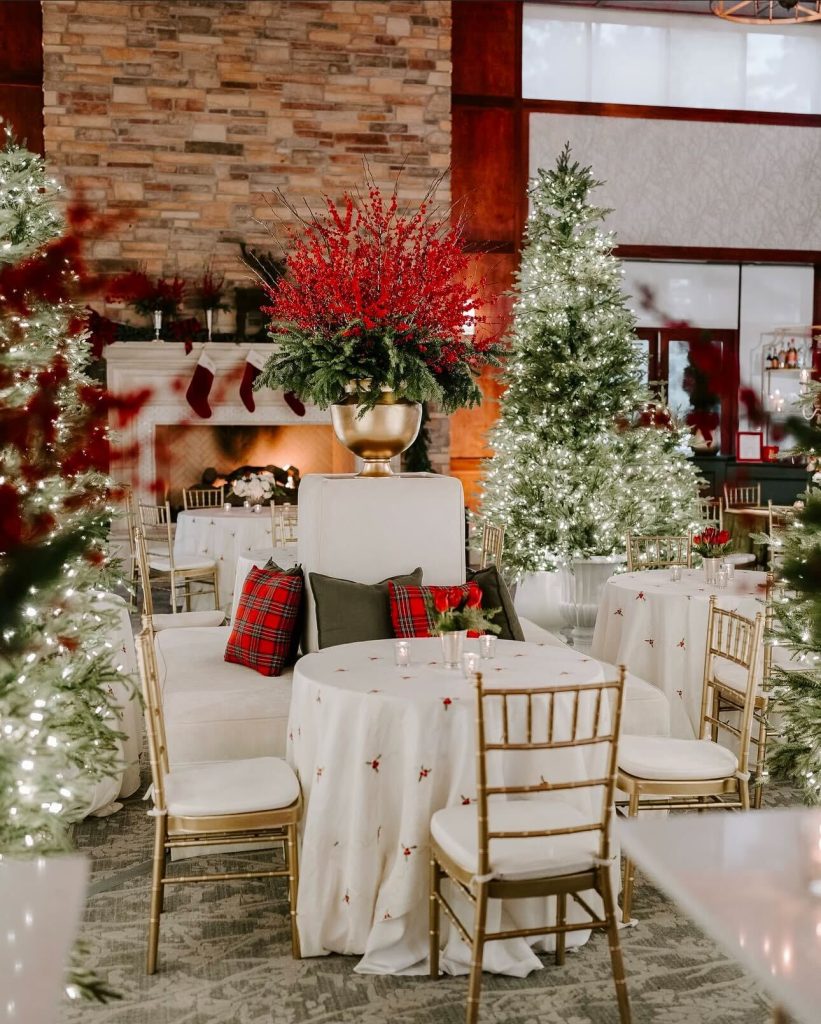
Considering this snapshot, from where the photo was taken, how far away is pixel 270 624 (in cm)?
419

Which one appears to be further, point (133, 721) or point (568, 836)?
point (133, 721)

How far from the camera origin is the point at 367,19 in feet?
30.9

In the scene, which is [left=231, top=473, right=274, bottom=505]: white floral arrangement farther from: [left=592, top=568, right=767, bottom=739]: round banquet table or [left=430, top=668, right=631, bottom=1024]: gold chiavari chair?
[left=430, top=668, right=631, bottom=1024]: gold chiavari chair

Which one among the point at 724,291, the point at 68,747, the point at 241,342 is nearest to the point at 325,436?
the point at 241,342

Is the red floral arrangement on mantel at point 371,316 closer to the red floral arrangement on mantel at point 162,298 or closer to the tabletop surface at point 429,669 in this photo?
the tabletop surface at point 429,669

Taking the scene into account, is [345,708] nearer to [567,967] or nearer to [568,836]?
[568,836]

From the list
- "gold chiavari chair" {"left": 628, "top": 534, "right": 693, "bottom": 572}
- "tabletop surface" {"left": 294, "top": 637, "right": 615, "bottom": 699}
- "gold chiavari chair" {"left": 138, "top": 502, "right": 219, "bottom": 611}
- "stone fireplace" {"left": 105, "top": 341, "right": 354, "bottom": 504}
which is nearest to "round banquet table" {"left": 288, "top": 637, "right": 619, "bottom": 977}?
"tabletop surface" {"left": 294, "top": 637, "right": 615, "bottom": 699}

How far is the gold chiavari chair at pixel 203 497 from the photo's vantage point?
8932 millimetres

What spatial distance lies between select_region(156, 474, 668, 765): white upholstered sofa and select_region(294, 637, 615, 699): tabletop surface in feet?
1.82

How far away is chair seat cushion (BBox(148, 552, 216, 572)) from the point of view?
7258 mm

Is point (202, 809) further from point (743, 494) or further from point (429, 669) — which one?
point (743, 494)

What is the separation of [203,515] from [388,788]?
5.03 meters

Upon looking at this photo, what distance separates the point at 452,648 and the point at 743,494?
27.3 feet

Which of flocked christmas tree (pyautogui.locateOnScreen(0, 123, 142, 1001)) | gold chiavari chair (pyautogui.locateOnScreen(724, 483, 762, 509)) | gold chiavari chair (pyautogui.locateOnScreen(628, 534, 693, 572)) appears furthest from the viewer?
gold chiavari chair (pyautogui.locateOnScreen(724, 483, 762, 509))
